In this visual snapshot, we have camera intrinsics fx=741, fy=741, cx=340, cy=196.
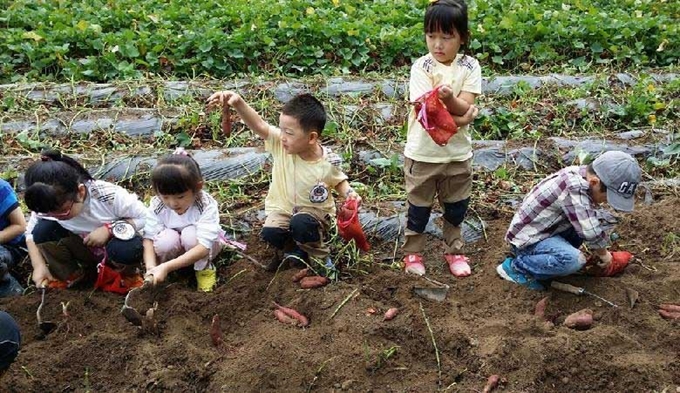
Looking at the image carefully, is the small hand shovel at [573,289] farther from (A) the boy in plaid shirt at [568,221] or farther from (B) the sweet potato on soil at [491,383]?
(B) the sweet potato on soil at [491,383]

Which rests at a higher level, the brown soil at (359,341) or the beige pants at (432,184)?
the beige pants at (432,184)

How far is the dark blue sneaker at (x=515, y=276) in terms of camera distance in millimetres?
3947

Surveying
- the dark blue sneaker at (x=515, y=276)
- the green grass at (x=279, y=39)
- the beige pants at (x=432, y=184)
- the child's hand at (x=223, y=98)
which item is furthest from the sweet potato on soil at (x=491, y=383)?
the green grass at (x=279, y=39)

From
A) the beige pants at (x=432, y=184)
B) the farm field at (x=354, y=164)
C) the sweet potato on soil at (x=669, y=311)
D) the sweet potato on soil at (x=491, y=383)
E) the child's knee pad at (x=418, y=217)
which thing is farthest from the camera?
the child's knee pad at (x=418, y=217)

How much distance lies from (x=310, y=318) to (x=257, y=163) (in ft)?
5.60

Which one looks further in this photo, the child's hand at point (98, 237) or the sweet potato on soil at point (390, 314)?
the child's hand at point (98, 237)

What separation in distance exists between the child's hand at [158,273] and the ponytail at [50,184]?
517 mm

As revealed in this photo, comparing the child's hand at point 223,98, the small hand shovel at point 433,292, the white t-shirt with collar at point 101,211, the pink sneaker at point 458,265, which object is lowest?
the pink sneaker at point 458,265

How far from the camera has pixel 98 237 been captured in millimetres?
3812

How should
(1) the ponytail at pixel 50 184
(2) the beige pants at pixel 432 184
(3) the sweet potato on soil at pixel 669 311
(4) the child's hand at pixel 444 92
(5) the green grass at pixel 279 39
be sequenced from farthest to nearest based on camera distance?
(5) the green grass at pixel 279 39 → (2) the beige pants at pixel 432 184 → (3) the sweet potato on soil at pixel 669 311 → (4) the child's hand at pixel 444 92 → (1) the ponytail at pixel 50 184

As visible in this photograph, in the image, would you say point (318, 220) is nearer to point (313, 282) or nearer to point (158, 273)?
point (313, 282)


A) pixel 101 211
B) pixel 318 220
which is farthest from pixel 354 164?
pixel 101 211

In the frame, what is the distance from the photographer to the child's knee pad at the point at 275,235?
397 centimetres

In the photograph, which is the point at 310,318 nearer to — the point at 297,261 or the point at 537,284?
the point at 297,261
